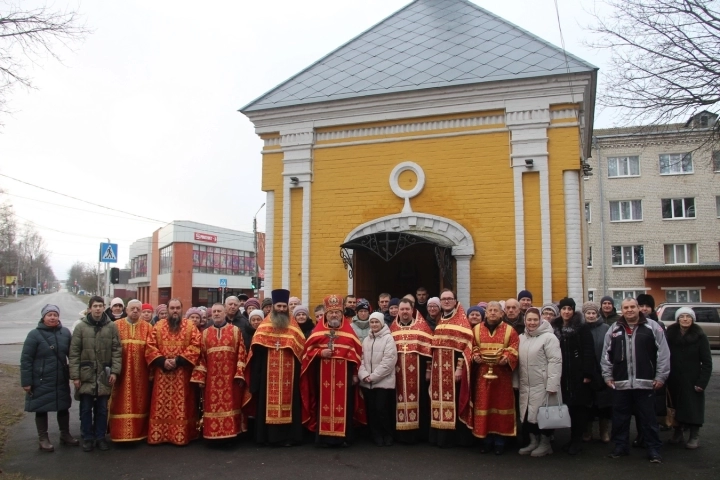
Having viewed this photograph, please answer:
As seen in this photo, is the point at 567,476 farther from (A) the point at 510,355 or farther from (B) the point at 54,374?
(B) the point at 54,374

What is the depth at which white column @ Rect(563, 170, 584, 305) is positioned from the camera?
1003 centimetres

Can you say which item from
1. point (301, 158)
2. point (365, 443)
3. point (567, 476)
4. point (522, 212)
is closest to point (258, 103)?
point (301, 158)

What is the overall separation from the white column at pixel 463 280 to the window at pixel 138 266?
47642 millimetres

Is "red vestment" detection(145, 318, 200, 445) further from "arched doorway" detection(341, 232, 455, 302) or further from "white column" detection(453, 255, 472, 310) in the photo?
"white column" detection(453, 255, 472, 310)

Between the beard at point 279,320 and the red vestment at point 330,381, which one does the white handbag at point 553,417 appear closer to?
the red vestment at point 330,381

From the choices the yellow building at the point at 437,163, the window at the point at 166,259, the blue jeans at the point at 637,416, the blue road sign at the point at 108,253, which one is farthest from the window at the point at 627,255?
the window at the point at 166,259

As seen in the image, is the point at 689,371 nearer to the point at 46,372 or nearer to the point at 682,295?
the point at 46,372

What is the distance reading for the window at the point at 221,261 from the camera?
45406mm

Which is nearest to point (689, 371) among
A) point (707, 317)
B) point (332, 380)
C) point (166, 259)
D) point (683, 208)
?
point (332, 380)

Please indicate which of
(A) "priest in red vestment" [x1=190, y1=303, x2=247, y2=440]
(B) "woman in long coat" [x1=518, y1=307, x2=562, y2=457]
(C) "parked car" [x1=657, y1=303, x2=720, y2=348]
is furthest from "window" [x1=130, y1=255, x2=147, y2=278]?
(B) "woman in long coat" [x1=518, y1=307, x2=562, y2=457]

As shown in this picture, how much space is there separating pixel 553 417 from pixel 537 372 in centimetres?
48

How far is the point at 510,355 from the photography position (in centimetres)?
620

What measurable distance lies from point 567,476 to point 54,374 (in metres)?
5.48

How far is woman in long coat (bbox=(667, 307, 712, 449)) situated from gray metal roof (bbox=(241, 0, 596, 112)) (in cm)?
536
